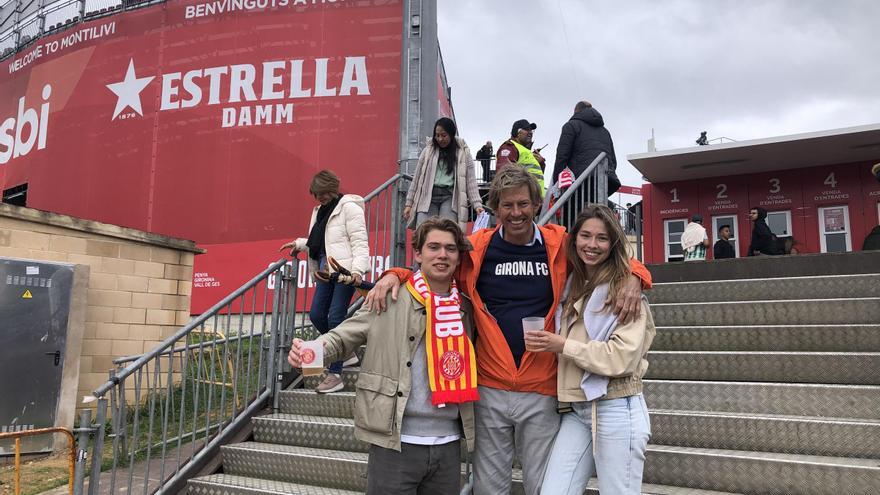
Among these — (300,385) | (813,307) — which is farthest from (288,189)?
(813,307)

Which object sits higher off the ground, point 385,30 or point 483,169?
point 385,30

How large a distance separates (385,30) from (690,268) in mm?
7541

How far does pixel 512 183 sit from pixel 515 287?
402mm

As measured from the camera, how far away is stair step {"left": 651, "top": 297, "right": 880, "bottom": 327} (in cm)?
425

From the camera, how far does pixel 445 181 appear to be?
5.49m

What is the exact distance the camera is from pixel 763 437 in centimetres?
336

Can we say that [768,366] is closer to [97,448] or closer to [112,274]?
[97,448]

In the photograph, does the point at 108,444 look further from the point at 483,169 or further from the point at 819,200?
the point at 819,200

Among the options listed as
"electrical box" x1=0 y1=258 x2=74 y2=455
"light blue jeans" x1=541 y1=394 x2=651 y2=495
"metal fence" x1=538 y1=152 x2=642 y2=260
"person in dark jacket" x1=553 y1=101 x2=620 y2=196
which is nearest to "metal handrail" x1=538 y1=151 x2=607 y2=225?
"metal fence" x1=538 y1=152 x2=642 y2=260

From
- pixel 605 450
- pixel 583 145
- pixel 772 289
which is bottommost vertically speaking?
pixel 605 450

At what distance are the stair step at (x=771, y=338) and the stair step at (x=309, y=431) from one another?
7.27ft

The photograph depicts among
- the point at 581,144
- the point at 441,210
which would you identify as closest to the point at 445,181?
the point at 441,210

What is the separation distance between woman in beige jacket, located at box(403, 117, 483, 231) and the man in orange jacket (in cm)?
287

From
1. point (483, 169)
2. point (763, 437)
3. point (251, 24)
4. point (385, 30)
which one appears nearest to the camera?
point (763, 437)
